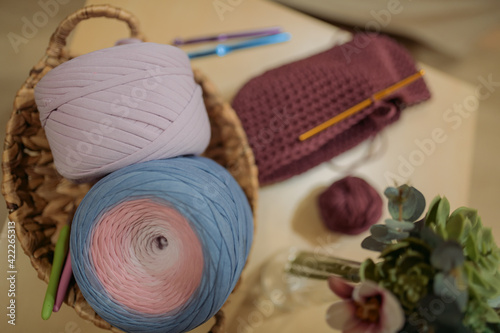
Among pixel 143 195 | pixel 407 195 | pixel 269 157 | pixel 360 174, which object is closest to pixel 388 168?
pixel 360 174

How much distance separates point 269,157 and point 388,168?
20cm

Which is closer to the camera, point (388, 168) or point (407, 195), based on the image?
point (407, 195)

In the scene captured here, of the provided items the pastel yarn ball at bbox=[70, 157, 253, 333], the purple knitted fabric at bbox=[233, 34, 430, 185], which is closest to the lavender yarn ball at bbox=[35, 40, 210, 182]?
the pastel yarn ball at bbox=[70, 157, 253, 333]

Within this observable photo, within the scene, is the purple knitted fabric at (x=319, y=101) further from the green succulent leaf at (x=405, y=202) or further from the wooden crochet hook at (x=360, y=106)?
the green succulent leaf at (x=405, y=202)

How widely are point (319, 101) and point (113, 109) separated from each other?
0.32 metres

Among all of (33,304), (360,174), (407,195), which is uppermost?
(407,195)

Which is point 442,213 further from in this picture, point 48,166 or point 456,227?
point 48,166

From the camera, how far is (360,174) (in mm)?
615

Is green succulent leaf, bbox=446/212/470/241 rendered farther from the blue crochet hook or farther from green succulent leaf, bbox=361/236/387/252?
the blue crochet hook

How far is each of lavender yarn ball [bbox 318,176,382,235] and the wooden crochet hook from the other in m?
0.08

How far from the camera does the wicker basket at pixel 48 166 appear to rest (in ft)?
1.39

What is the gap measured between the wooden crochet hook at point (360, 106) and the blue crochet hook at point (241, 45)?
173mm

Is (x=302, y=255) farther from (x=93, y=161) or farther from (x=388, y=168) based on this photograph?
(x=93, y=161)

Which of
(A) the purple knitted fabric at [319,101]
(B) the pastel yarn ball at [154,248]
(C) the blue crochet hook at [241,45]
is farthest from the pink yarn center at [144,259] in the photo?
(C) the blue crochet hook at [241,45]
